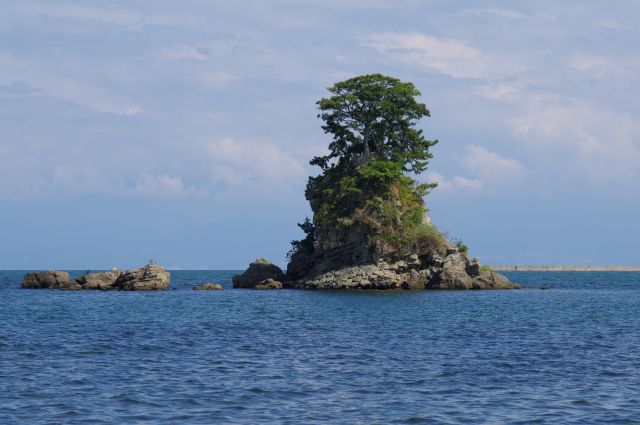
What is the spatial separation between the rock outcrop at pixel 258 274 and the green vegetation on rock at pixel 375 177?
27.2 feet

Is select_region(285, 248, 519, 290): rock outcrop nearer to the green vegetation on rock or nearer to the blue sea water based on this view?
the green vegetation on rock

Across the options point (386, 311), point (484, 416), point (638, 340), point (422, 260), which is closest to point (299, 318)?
point (386, 311)

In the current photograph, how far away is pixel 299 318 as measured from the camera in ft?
186

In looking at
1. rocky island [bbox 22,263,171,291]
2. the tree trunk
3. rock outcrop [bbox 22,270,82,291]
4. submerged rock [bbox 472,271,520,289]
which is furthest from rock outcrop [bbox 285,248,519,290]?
rock outcrop [bbox 22,270,82,291]

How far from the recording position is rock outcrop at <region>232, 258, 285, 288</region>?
103000 millimetres

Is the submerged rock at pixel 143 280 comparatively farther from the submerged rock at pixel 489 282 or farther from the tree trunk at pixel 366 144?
the submerged rock at pixel 489 282

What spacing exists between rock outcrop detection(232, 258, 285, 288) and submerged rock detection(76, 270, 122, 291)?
611 inches

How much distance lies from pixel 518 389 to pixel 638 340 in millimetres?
18004

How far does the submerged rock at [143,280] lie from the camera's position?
96312 mm

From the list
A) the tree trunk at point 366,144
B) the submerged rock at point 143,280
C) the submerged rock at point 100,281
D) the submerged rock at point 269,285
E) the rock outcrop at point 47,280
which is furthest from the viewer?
the rock outcrop at point 47,280

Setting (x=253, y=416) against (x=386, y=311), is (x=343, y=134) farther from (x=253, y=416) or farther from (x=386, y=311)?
(x=253, y=416)

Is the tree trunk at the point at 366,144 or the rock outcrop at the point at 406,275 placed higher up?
the tree trunk at the point at 366,144

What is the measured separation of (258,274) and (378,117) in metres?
25.7

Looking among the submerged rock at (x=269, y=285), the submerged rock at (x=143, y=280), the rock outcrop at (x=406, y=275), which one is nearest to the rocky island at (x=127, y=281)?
the submerged rock at (x=143, y=280)
